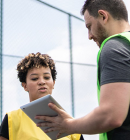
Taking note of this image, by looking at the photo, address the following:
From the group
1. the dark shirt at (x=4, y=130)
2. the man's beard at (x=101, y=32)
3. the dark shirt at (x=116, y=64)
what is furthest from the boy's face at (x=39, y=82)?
the dark shirt at (x=116, y=64)

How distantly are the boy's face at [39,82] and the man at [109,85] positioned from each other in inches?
31.6

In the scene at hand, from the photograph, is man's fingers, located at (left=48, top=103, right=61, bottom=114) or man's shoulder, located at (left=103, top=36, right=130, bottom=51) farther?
man's fingers, located at (left=48, top=103, right=61, bottom=114)

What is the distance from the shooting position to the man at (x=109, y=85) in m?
0.94

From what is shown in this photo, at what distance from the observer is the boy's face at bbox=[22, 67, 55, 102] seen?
79.5 inches

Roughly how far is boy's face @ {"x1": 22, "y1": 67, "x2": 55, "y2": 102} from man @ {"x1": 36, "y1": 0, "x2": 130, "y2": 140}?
0.80 m

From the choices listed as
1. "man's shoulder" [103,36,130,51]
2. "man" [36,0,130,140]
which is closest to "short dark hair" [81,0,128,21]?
"man" [36,0,130,140]

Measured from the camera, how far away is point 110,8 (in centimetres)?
121

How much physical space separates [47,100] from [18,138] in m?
0.70

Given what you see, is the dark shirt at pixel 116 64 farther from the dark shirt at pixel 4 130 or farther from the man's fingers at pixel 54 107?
the dark shirt at pixel 4 130

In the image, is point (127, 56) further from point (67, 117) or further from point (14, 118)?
point (14, 118)

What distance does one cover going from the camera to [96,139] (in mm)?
5469

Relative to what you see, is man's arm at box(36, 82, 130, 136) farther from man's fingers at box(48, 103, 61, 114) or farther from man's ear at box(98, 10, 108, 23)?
man's ear at box(98, 10, 108, 23)

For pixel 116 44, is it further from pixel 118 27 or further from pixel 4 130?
pixel 4 130

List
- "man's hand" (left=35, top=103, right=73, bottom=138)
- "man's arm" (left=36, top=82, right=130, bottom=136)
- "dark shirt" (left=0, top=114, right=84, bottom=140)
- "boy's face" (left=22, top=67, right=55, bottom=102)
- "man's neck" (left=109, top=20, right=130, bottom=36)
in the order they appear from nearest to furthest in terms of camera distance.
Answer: "man's arm" (left=36, top=82, right=130, bottom=136), "man's hand" (left=35, top=103, right=73, bottom=138), "man's neck" (left=109, top=20, right=130, bottom=36), "dark shirt" (left=0, top=114, right=84, bottom=140), "boy's face" (left=22, top=67, right=55, bottom=102)
